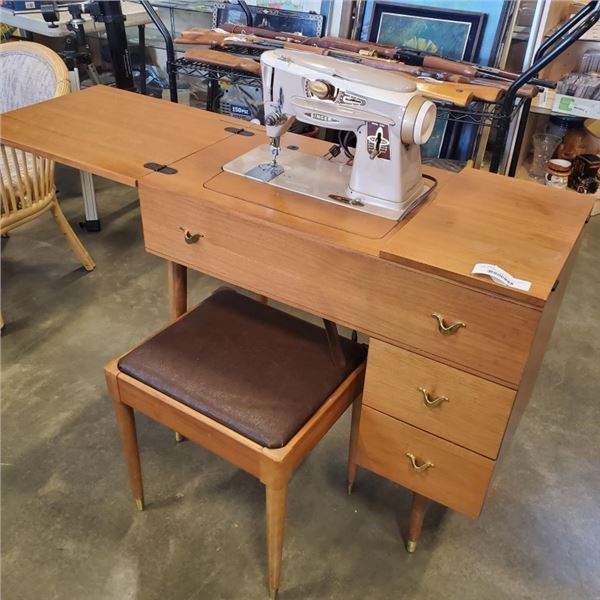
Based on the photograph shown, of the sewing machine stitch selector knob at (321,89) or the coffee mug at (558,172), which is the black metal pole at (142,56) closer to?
the coffee mug at (558,172)

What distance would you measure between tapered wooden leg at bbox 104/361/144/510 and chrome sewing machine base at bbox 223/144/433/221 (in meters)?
0.52

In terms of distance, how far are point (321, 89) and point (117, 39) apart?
2134mm

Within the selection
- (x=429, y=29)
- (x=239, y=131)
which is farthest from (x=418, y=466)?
(x=429, y=29)

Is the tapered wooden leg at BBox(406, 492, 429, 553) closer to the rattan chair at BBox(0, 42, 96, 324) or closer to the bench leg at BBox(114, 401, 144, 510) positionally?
the bench leg at BBox(114, 401, 144, 510)

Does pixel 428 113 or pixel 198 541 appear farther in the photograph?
pixel 198 541

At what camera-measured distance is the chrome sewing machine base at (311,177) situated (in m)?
1.17

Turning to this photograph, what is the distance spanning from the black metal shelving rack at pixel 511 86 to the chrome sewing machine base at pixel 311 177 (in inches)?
32.8

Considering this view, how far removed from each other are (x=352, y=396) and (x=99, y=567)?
28.2 inches

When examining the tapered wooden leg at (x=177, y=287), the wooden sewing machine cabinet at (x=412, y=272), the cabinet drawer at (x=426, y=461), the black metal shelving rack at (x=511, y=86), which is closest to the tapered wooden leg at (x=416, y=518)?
the wooden sewing machine cabinet at (x=412, y=272)

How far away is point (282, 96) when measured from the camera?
1190 mm

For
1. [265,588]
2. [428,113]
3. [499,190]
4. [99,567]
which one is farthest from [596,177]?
[99,567]

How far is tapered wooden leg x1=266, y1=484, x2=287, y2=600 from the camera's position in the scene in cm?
114

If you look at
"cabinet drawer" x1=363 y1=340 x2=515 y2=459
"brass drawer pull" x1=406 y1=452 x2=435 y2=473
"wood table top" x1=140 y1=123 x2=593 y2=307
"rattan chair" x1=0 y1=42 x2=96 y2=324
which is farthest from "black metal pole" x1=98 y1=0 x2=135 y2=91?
"brass drawer pull" x1=406 y1=452 x2=435 y2=473

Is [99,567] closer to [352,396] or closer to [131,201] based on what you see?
[352,396]
